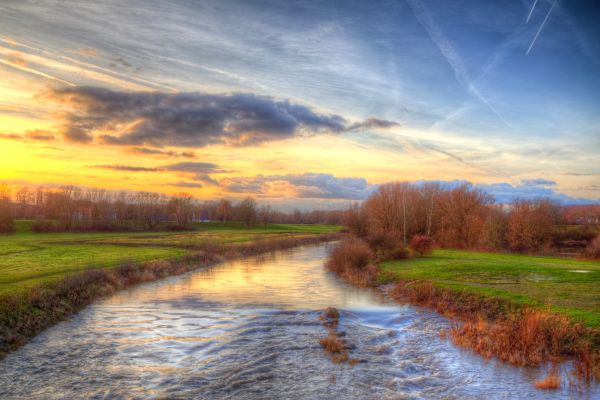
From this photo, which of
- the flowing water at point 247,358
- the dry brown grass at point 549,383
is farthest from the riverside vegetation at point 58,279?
the dry brown grass at point 549,383

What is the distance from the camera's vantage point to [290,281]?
3250 centimetres

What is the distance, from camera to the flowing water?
38.4 ft

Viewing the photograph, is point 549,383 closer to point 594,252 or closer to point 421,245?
point 421,245

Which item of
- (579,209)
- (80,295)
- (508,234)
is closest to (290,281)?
(80,295)

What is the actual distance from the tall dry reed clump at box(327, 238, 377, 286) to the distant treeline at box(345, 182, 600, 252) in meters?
17.9


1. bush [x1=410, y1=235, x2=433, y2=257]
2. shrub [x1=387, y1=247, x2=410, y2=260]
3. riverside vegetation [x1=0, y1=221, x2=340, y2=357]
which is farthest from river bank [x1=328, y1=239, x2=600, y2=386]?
riverside vegetation [x1=0, y1=221, x2=340, y2=357]

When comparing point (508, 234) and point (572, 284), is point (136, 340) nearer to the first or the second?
point (572, 284)

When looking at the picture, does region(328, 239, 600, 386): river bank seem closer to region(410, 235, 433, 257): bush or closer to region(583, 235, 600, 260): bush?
region(410, 235, 433, 257): bush

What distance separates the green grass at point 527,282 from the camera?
700 inches

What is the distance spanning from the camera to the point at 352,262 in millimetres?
36500

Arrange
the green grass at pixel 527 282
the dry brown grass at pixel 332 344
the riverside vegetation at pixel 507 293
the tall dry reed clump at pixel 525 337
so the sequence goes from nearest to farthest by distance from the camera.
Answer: the tall dry reed clump at pixel 525 337, the riverside vegetation at pixel 507 293, the dry brown grass at pixel 332 344, the green grass at pixel 527 282

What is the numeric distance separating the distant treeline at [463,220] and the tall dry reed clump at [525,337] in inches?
1452

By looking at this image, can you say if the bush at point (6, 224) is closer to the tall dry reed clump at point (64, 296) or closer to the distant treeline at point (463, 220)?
the tall dry reed clump at point (64, 296)

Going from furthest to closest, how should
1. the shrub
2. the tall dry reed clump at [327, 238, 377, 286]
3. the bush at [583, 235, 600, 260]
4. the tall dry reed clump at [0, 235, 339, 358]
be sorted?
the shrub → the bush at [583, 235, 600, 260] → the tall dry reed clump at [327, 238, 377, 286] → the tall dry reed clump at [0, 235, 339, 358]
